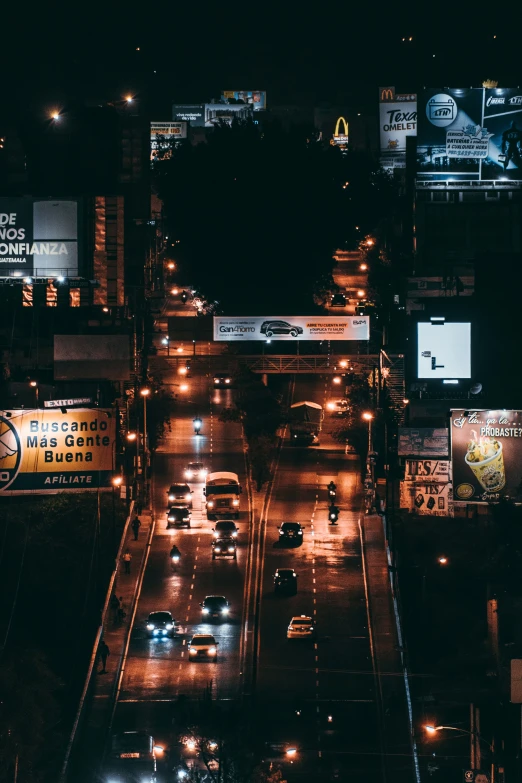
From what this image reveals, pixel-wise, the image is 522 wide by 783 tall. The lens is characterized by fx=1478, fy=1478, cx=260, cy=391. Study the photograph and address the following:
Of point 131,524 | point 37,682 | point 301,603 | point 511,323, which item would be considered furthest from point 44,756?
point 511,323

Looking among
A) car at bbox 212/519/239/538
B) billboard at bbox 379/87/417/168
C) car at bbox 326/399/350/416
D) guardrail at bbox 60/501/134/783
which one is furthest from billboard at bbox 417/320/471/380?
billboard at bbox 379/87/417/168

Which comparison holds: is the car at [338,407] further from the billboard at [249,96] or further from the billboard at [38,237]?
the billboard at [249,96]

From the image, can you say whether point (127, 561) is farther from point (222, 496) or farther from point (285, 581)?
point (222, 496)

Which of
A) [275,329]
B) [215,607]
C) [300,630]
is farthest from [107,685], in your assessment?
[275,329]

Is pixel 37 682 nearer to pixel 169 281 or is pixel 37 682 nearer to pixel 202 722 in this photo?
pixel 202 722

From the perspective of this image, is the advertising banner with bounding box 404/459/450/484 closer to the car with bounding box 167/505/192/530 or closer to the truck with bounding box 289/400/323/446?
the truck with bounding box 289/400/323/446

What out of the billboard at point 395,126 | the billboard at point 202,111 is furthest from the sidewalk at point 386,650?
the billboard at point 202,111
